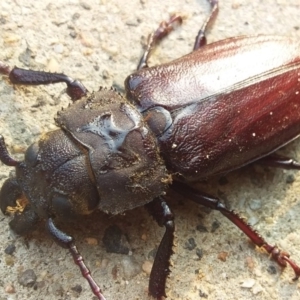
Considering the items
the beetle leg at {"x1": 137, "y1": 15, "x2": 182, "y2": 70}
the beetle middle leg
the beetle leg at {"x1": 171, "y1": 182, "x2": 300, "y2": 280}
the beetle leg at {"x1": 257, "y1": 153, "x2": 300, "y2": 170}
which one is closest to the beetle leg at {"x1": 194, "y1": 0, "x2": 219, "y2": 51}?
the beetle middle leg

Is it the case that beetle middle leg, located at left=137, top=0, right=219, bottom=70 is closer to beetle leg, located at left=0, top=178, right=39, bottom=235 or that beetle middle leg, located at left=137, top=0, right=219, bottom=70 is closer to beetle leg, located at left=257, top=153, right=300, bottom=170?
beetle leg, located at left=257, top=153, right=300, bottom=170

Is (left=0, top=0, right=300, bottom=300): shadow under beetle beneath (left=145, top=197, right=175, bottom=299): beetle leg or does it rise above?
above

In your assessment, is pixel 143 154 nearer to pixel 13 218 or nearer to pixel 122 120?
pixel 122 120

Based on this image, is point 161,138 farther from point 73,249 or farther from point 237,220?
point 73,249

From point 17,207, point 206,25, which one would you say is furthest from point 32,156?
point 206,25

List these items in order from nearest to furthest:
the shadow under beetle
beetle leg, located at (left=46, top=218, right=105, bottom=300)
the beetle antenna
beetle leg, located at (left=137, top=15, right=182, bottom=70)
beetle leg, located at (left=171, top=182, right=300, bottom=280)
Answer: beetle leg, located at (left=46, top=218, right=105, bottom=300)
the shadow under beetle
the beetle antenna
beetle leg, located at (left=171, top=182, right=300, bottom=280)
beetle leg, located at (left=137, top=15, right=182, bottom=70)

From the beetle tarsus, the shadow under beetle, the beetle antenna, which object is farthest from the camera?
the beetle tarsus

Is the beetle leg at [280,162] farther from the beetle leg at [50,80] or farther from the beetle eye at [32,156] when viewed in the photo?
the beetle eye at [32,156]
